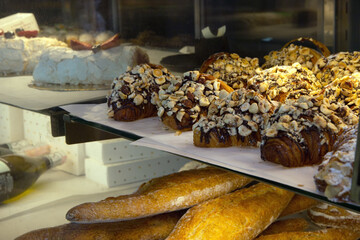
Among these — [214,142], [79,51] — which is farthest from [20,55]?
[214,142]

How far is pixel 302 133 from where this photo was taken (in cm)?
97

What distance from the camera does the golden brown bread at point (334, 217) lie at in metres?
1.13

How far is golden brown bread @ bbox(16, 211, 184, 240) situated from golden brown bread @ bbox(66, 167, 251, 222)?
0.04 metres

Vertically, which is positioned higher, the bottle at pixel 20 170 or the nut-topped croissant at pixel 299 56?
the nut-topped croissant at pixel 299 56

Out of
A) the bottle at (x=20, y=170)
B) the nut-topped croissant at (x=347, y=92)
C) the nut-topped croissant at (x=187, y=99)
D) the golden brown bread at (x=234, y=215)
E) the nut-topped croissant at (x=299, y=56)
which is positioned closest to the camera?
the golden brown bread at (x=234, y=215)

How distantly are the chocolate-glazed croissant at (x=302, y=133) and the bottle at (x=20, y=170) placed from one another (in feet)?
3.20

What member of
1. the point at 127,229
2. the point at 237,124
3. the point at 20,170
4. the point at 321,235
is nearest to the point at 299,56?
the point at 237,124

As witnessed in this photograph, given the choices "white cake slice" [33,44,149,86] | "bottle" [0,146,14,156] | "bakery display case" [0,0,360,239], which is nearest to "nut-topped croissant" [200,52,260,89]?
"bakery display case" [0,0,360,239]

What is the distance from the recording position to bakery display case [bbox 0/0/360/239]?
1063 millimetres

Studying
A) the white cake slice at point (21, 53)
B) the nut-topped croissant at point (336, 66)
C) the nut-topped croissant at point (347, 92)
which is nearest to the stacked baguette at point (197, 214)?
the nut-topped croissant at point (347, 92)

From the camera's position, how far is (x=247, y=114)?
1.17m

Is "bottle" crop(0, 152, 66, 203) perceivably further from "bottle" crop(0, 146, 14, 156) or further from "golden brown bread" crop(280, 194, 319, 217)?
"golden brown bread" crop(280, 194, 319, 217)

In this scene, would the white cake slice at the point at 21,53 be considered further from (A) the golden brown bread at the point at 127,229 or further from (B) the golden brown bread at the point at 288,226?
(B) the golden brown bread at the point at 288,226

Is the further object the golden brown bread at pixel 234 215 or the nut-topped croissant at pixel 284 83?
the nut-topped croissant at pixel 284 83
